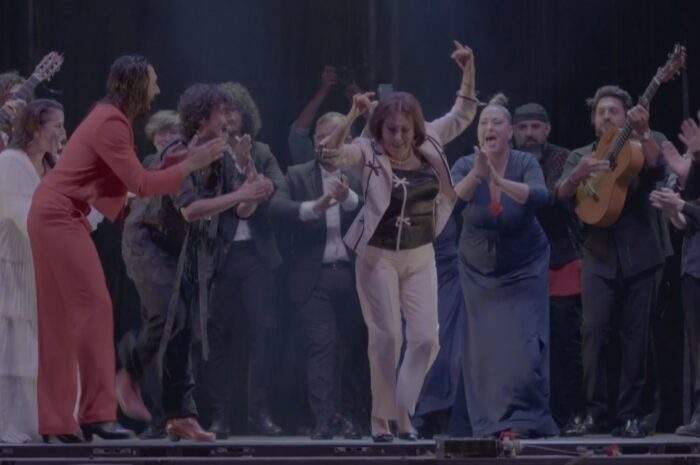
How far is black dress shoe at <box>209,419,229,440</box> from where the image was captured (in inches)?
324

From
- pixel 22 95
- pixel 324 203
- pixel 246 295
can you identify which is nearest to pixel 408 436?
pixel 324 203

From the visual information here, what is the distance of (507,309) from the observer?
28.3ft

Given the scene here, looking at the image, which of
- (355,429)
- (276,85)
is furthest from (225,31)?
(355,429)

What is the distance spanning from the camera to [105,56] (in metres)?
10.3

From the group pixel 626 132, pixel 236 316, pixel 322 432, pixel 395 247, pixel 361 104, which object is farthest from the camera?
pixel 236 316

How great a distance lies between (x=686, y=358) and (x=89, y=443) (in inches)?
177

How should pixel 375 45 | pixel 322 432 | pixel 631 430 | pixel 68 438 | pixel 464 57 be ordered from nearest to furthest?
pixel 68 438 → pixel 464 57 → pixel 631 430 → pixel 322 432 → pixel 375 45

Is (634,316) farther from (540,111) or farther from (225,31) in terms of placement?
(225,31)

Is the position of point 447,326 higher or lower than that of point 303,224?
lower

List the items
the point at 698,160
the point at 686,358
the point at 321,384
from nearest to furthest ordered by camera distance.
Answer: the point at 698,160 < the point at 321,384 < the point at 686,358

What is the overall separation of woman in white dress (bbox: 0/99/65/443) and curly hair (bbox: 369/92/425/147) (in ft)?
5.41

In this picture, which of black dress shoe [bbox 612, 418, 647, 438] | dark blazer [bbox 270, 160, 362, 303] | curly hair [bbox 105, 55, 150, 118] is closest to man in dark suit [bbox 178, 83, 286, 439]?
dark blazer [bbox 270, 160, 362, 303]

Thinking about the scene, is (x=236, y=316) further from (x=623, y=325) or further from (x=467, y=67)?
(x=623, y=325)

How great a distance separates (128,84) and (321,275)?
2.37 meters
